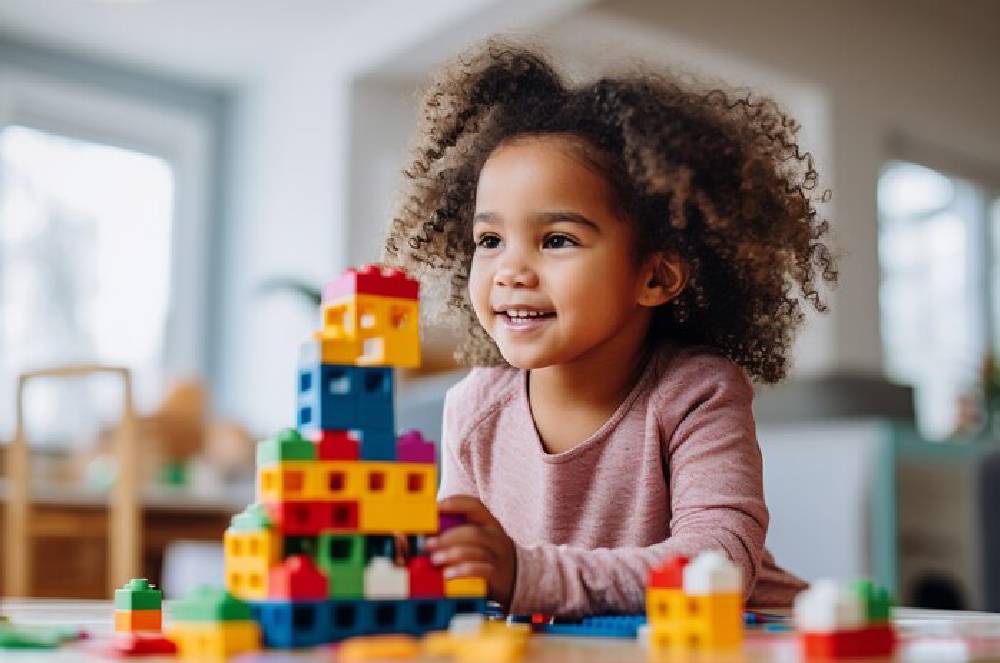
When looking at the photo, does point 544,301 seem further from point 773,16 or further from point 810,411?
point 773,16

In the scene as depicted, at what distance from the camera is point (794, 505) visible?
2.74 meters

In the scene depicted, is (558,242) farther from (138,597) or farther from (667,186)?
(138,597)

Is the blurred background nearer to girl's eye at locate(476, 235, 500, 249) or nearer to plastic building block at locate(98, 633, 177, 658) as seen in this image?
girl's eye at locate(476, 235, 500, 249)

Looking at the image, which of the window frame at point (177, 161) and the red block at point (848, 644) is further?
Result: the window frame at point (177, 161)

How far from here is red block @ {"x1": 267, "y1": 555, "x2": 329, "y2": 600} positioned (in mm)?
512

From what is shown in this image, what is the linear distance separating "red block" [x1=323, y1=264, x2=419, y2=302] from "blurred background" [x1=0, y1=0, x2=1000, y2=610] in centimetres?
251

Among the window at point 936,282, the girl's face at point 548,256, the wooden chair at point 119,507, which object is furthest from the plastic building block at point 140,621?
the window at point 936,282

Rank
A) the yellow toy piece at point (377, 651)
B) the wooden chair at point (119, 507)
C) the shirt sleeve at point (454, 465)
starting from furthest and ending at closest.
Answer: the wooden chair at point (119, 507), the shirt sleeve at point (454, 465), the yellow toy piece at point (377, 651)

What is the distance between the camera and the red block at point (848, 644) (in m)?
0.48

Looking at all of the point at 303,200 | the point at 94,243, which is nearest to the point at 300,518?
the point at 303,200

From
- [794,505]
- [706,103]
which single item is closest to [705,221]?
[706,103]

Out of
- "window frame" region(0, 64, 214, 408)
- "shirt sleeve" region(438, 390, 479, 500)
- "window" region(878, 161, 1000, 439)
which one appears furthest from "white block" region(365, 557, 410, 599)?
"window" region(878, 161, 1000, 439)

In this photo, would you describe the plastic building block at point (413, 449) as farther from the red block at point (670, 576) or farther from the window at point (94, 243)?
the window at point (94, 243)

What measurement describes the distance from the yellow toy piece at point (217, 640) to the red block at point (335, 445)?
80 millimetres
